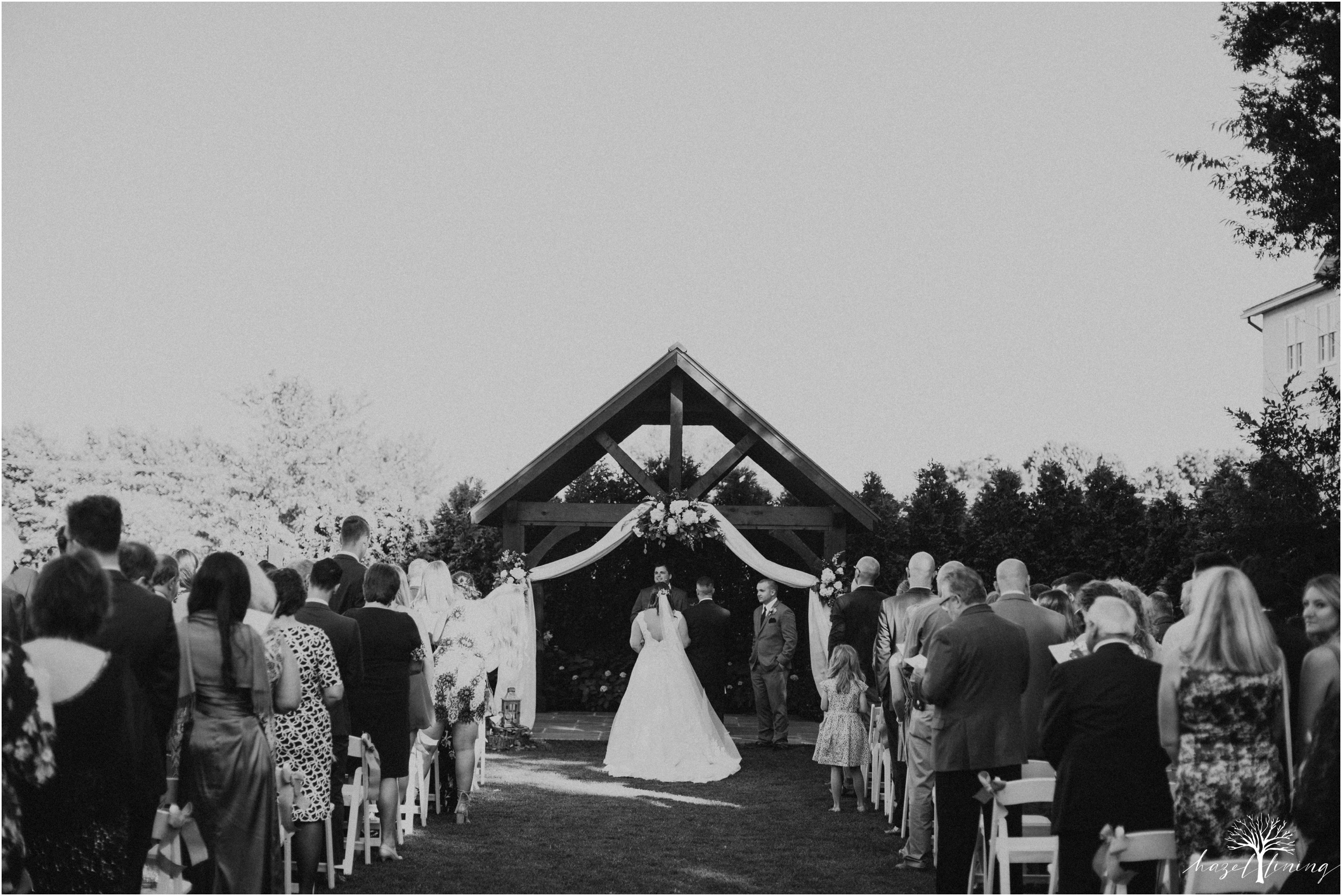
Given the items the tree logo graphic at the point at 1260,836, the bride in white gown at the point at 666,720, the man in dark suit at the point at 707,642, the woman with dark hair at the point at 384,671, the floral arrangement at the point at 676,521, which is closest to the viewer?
the tree logo graphic at the point at 1260,836

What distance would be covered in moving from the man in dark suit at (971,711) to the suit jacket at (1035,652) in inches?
21.6

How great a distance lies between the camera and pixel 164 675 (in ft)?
14.5

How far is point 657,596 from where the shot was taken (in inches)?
507

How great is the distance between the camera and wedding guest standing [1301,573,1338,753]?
4.73m

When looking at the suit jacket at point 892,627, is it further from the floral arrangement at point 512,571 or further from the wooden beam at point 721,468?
the floral arrangement at point 512,571

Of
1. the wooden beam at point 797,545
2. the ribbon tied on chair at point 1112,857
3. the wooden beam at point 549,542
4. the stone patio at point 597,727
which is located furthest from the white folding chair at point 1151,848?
the wooden beam at point 549,542

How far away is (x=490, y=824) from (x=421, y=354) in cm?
4673

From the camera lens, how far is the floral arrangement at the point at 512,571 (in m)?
14.7

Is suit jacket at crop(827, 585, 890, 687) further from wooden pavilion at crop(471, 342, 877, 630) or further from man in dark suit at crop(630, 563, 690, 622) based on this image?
wooden pavilion at crop(471, 342, 877, 630)

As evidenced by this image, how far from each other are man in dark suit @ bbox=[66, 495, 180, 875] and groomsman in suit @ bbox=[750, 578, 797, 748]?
9835mm

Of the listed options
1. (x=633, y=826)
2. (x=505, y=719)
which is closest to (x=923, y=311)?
(x=505, y=719)

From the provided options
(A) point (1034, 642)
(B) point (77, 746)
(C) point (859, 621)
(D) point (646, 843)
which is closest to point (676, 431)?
(C) point (859, 621)

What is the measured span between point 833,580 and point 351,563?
288 inches

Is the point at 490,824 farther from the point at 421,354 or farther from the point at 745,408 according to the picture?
the point at 421,354
